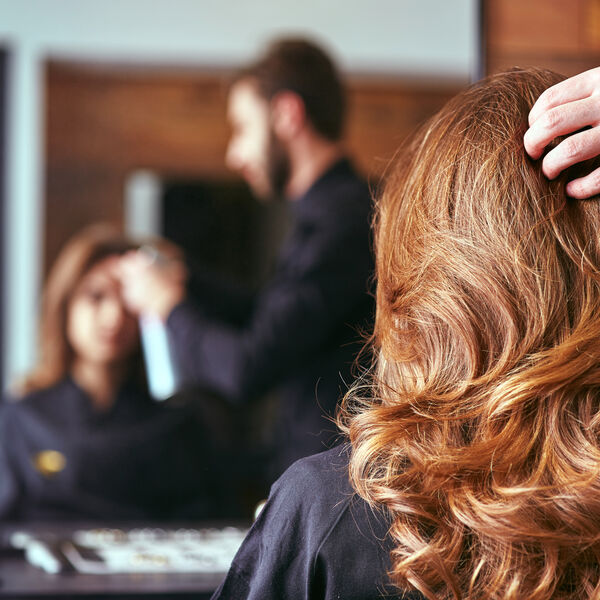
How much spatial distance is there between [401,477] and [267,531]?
130 mm

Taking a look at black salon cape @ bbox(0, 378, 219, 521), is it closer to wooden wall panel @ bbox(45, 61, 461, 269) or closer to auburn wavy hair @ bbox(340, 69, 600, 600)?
wooden wall panel @ bbox(45, 61, 461, 269)

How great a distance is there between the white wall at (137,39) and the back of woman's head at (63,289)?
0.10 metres

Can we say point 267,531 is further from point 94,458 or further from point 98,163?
point 98,163

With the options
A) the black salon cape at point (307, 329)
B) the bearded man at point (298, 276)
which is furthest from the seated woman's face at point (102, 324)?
the black salon cape at point (307, 329)

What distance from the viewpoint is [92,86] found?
2680mm

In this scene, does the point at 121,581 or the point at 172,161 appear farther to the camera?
the point at 172,161

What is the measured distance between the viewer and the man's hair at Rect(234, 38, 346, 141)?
6.35 feet

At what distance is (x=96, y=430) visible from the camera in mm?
2232

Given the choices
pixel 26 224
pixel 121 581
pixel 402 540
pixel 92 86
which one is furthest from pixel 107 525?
pixel 92 86

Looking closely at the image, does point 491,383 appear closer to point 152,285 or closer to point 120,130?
point 152,285

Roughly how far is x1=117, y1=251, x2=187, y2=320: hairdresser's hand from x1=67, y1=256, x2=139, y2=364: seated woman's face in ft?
0.18

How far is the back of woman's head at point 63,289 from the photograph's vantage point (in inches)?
91.1

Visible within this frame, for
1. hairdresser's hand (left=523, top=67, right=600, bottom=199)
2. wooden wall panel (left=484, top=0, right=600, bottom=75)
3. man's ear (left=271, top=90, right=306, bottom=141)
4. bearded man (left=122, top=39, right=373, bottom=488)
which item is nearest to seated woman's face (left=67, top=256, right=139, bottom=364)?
bearded man (left=122, top=39, right=373, bottom=488)

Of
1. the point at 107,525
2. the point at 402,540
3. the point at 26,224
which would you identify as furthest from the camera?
the point at 26,224
